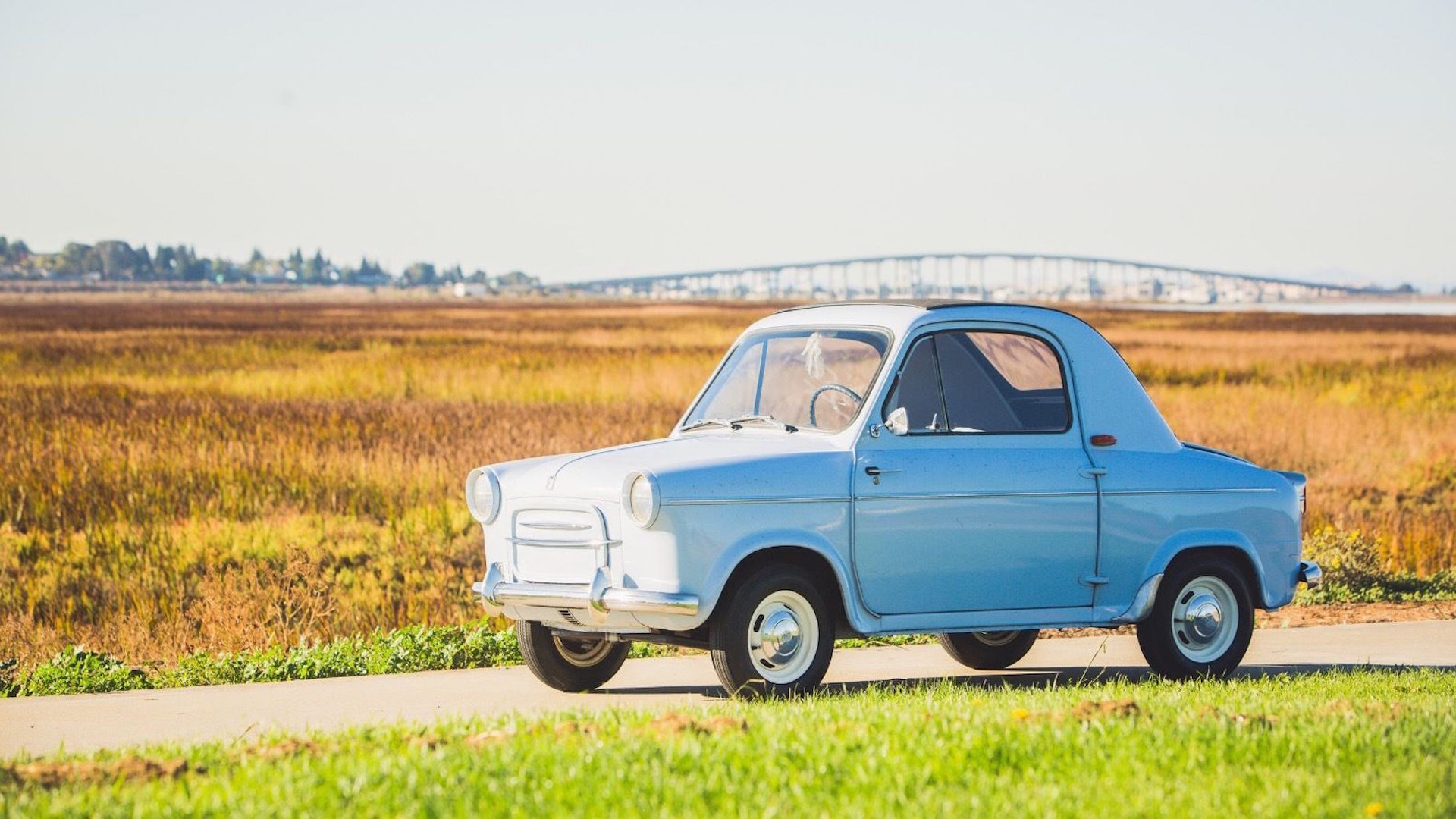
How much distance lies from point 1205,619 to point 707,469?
336cm

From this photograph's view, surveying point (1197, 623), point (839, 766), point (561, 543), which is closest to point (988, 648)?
point (1197, 623)

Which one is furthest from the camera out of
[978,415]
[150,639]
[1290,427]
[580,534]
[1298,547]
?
[1290,427]

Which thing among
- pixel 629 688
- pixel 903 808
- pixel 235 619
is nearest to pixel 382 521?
pixel 235 619

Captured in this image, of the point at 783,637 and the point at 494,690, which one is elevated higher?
the point at 783,637

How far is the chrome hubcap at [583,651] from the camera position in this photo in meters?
10.1

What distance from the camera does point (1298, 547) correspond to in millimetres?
10672

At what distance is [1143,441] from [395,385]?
31808 millimetres

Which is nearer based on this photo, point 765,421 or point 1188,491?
point 765,421

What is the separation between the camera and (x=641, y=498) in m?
8.66

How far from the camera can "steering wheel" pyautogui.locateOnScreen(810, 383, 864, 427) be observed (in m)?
9.59

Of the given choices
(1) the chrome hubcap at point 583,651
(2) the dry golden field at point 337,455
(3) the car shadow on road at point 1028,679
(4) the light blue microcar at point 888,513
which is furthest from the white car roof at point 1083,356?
(2) the dry golden field at point 337,455

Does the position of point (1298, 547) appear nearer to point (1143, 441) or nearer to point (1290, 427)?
point (1143, 441)

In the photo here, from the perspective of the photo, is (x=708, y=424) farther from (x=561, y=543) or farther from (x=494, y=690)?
(x=494, y=690)

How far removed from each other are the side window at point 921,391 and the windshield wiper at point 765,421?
21.4 inches
